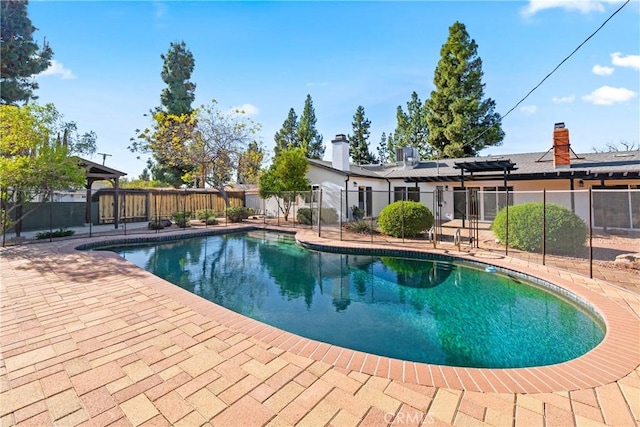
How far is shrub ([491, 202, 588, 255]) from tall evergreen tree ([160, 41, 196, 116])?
2264cm

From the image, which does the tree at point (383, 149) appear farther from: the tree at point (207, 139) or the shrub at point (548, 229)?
the shrub at point (548, 229)

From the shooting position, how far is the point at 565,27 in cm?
626

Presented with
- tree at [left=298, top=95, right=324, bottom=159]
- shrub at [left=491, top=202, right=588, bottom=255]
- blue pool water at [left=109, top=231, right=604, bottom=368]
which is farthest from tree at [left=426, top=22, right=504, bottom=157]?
blue pool water at [left=109, top=231, right=604, bottom=368]

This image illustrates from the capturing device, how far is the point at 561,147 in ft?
37.8

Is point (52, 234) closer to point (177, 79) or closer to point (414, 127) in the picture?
point (177, 79)

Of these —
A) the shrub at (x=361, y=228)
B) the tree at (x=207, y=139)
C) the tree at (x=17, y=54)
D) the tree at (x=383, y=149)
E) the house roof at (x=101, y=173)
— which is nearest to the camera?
the shrub at (x=361, y=228)

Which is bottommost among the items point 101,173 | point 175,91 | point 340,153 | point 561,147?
point 101,173

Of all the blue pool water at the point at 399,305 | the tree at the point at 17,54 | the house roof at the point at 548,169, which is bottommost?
the blue pool water at the point at 399,305

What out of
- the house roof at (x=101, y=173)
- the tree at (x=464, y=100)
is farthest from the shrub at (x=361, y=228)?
the tree at (x=464, y=100)

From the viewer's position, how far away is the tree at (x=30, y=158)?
26.0 ft

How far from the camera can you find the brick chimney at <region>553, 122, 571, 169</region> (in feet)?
37.3

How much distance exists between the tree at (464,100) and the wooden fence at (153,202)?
16.8m

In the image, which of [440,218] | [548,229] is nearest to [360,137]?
[440,218]

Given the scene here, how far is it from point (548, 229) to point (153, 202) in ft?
57.6
